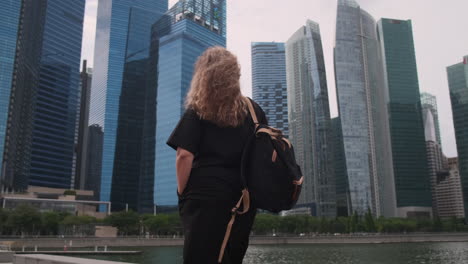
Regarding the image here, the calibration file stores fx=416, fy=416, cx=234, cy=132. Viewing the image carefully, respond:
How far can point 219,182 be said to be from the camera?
2.65 meters

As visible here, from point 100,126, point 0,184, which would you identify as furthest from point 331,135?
point 0,184

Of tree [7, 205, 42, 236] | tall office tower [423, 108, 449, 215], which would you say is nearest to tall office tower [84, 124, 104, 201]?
tree [7, 205, 42, 236]

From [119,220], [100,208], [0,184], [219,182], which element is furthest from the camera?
[100,208]

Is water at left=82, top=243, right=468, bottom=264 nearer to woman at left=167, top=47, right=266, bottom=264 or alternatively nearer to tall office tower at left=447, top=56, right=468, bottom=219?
woman at left=167, top=47, right=266, bottom=264

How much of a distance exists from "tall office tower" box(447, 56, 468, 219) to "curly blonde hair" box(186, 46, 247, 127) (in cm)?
14646

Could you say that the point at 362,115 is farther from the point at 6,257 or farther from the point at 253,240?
the point at 6,257

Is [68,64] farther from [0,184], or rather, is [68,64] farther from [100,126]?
[0,184]

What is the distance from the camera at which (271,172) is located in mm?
2570

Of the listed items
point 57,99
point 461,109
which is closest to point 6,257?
point 57,99

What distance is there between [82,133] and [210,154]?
174m

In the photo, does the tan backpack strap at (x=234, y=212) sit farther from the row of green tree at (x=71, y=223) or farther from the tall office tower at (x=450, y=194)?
the tall office tower at (x=450, y=194)

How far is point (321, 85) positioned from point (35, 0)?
9922 cm

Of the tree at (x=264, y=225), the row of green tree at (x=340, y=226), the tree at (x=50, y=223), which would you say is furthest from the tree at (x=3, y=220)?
the row of green tree at (x=340, y=226)

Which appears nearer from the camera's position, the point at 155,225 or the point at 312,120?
the point at 155,225
